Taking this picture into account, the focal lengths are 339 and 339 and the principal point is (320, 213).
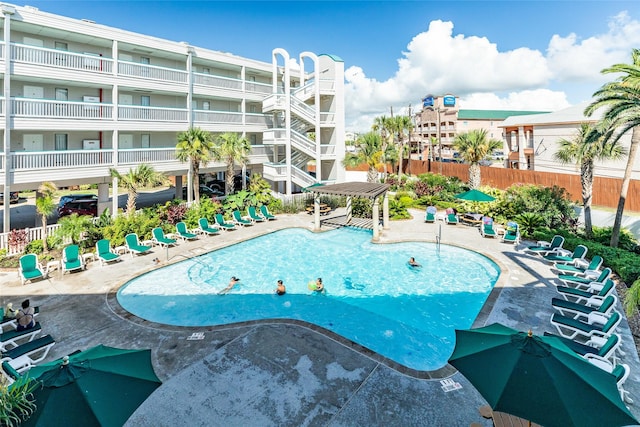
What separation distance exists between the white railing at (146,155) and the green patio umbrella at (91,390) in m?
20.5

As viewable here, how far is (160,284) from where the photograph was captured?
14477mm

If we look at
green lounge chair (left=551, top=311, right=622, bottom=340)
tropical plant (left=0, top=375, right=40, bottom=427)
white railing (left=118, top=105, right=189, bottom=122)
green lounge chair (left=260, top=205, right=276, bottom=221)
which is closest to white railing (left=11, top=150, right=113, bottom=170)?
white railing (left=118, top=105, right=189, bottom=122)

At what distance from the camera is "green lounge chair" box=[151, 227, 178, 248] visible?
59.5 ft

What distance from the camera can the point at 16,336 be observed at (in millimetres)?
9047

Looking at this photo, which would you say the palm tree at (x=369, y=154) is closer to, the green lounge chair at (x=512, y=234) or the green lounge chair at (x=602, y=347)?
the green lounge chair at (x=512, y=234)

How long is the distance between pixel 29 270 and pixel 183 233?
734cm

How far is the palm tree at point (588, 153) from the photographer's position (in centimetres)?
1655

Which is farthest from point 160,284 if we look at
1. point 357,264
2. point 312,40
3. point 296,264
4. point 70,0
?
point 312,40

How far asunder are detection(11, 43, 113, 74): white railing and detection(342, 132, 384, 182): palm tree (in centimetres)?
1952

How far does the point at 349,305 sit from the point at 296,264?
484 centimetres

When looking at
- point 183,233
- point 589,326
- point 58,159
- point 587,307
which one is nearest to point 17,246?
point 58,159

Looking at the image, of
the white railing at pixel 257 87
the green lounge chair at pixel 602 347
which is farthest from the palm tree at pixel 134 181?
the green lounge chair at pixel 602 347

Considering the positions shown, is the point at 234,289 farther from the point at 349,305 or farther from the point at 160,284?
the point at 349,305

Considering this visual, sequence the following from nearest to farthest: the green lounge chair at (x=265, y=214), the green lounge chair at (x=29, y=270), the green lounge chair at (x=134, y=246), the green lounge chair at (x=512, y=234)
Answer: the green lounge chair at (x=29, y=270) < the green lounge chair at (x=134, y=246) < the green lounge chair at (x=512, y=234) < the green lounge chair at (x=265, y=214)
